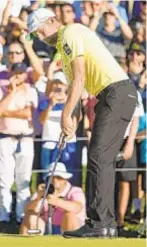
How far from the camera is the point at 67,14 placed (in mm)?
10242

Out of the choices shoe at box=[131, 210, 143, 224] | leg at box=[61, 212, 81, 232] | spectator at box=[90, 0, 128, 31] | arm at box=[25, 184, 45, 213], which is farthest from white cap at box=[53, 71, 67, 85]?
shoe at box=[131, 210, 143, 224]

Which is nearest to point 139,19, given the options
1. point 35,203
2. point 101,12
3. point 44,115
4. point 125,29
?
point 125,29

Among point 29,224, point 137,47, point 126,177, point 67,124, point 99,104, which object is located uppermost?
point 137,47

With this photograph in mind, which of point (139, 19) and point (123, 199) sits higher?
point (139, 19)

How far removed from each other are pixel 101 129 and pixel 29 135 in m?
3.25

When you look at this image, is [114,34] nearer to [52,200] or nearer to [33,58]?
[33,58]

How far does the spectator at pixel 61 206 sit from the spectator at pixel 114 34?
1624mm

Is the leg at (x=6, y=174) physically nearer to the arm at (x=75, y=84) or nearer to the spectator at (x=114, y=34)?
the spectator at (x=114, y=34)

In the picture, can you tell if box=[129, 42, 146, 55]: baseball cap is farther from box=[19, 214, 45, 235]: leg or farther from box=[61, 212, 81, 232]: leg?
box=[19, 214, 45, 235]: leg

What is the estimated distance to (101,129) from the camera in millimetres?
6441

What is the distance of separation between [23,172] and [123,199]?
1226mm

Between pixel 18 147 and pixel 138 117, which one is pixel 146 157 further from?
pixel 18 147

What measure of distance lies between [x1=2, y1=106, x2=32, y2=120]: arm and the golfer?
306 cm

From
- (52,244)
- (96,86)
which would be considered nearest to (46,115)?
(96,86)
